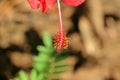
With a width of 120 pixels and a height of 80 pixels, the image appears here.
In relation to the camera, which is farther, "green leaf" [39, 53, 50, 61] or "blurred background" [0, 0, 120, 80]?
"blurred background" [0, 0, 120, 80]

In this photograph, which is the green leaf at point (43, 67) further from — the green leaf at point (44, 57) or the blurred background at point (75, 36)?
the blurred background at point (75, 36)

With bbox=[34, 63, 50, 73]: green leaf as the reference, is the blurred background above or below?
above

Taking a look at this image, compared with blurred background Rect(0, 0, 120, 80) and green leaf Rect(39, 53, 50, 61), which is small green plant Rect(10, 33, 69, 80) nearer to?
green leaf Rect(39, 53, 50, 61)

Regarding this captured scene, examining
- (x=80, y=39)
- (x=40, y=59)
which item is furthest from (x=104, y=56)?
(x=40, y=59)

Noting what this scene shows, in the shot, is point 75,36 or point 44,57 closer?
point 44,57

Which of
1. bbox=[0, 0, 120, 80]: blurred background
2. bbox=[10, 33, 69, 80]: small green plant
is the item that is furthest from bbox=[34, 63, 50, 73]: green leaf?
bbox=[0, 0, 120, 80]: blurred background

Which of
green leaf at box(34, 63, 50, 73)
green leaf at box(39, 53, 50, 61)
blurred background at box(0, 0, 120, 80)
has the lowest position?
green leaf at box(34, 63, 50, 73)

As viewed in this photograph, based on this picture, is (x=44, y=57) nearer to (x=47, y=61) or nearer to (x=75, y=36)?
(x=47, y=61)

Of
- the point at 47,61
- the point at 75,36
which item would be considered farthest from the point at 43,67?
the point at 75,36
